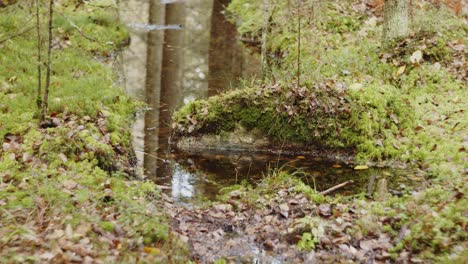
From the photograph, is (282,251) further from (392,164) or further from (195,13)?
(195,13)

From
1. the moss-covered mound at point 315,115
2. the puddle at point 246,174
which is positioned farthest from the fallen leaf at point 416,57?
the puddle at point 246,174

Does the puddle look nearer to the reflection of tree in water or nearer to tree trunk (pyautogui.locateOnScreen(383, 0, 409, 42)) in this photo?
the reflection of tree in water

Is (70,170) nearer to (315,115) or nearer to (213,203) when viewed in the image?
(213,203)

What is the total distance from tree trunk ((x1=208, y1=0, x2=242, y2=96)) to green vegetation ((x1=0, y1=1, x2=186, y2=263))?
280 cm

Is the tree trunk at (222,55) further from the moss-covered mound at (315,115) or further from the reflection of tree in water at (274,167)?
the reflection of tree in water at (274,167)

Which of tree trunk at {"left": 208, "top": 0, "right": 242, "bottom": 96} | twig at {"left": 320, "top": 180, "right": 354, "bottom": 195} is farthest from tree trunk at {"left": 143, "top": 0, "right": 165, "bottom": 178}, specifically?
twig at {"left": 320, "top": 180, "right": 354, "bottom": 195}

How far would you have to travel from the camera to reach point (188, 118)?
10.0 meters

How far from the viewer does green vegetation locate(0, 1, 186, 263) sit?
4.96 meters

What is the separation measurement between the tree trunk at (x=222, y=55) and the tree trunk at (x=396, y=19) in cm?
422

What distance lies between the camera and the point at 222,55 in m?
16.4

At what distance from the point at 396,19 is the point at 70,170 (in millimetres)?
8620

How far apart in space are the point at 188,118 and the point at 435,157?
4675mm

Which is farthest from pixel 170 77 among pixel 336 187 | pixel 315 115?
pixel 336 187

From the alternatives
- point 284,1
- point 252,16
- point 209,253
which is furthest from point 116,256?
point 252,16
